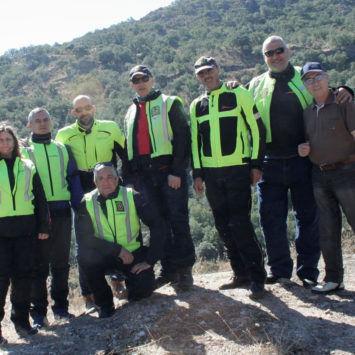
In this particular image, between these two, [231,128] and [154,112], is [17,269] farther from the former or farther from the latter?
[231,128]

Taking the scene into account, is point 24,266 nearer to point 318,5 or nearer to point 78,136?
point 78,136

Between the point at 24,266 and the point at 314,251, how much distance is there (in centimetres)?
307

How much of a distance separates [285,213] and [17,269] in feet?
9.50

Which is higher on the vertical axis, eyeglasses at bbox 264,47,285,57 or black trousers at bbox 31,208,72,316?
eyeglasses at bbox 264,47,285,57

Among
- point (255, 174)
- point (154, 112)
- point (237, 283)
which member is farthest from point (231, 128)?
point (237, 283)

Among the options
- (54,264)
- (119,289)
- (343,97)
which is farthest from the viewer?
(119,289)

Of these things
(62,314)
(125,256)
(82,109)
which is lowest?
(62,314)

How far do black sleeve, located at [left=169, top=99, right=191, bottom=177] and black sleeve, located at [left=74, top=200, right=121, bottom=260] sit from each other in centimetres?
101

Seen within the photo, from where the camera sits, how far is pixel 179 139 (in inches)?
189

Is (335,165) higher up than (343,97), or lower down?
lower down

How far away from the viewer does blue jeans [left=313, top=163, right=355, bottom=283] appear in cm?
439

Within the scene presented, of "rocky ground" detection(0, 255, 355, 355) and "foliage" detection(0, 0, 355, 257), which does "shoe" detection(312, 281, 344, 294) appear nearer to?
"rocky ground" detection(0, 255, 355, 355)

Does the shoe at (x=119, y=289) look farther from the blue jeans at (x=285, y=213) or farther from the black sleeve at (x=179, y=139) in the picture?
the blue jeans at (x=285, y=213)

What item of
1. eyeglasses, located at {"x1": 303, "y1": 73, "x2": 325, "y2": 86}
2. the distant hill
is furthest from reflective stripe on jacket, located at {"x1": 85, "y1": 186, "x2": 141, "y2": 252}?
the distant hill
